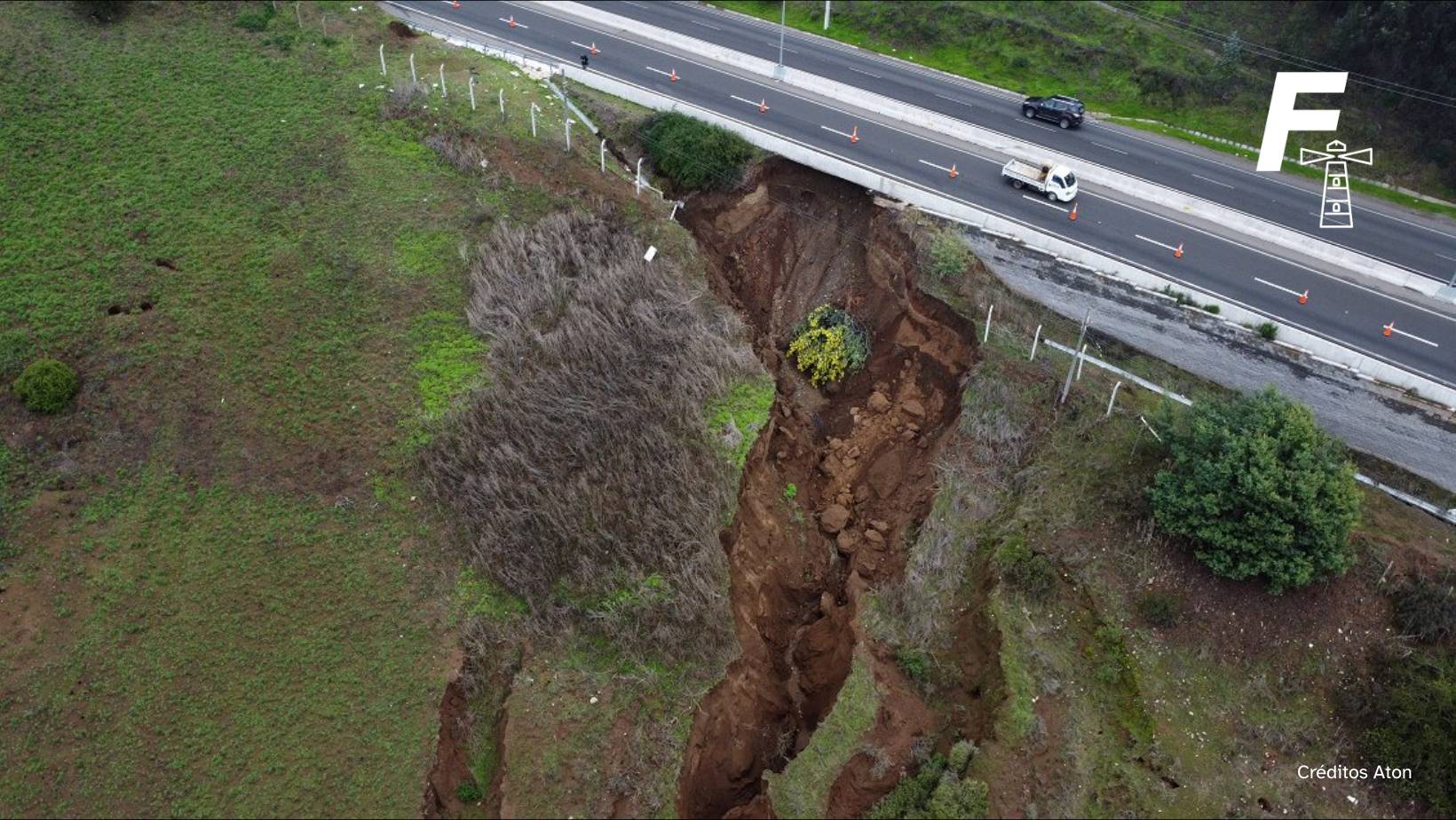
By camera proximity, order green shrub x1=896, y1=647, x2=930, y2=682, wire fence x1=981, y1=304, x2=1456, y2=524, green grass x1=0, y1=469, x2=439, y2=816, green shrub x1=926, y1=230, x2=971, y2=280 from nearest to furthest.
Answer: green grass x1=0, y1=469, x2=439, y2=816
green shrub x1=896, y1=647, x2=930, y2=682
wire fence x1=981, y1=304, x2=1456, y2=524
green shrub x1=926, y1=230, x2=971, y2=280

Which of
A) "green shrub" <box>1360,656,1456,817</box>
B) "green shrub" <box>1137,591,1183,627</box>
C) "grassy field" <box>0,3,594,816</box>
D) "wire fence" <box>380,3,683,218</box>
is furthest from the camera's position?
"wire fence" <box>380,3,683,218</box>

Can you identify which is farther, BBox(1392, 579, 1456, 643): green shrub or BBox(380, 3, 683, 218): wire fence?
BBox(380, 3, 683, 218): wire fence

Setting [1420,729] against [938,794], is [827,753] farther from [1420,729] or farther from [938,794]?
[1420,729]

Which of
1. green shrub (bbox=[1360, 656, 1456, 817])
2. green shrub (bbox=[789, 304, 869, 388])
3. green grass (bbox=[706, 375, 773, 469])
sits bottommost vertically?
green shrub (bbox=[1360, 656, 1456, 817])

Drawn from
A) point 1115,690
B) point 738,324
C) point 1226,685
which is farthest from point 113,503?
point 1226,685

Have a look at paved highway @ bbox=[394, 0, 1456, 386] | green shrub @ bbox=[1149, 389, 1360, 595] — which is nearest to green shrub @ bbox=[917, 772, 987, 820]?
green shrub @ bbox=[1149, 389, 1360, 595]

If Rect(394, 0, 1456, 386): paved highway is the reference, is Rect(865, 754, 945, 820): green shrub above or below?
below

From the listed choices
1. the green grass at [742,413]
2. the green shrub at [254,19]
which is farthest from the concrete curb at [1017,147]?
the green grass at [742,413]

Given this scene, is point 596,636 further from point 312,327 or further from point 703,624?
point 312,327

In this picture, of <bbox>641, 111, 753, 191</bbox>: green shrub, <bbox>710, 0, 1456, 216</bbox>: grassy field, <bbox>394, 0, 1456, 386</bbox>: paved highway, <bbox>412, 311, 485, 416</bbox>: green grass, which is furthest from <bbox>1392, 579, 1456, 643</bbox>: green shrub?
<bbox>412, 311, 485, 416</bbox>: green grass

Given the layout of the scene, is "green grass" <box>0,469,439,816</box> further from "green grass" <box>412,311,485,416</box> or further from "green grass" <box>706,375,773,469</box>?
"green grass" <box>706,375,773,469</box>
